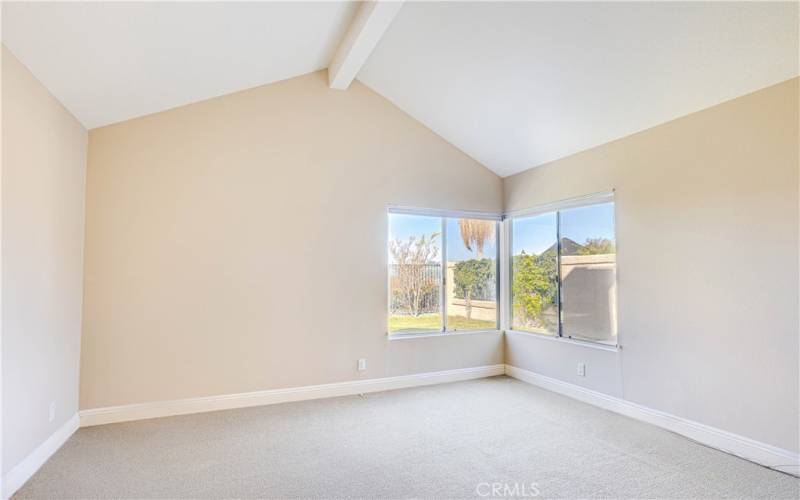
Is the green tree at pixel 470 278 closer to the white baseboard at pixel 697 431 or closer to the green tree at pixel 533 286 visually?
the green tree at pixel 533 286

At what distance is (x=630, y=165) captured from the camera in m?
3.55

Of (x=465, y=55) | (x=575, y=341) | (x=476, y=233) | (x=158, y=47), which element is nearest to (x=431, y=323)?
(x=476, y=233)

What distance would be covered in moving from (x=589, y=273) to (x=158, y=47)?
12.9 ft

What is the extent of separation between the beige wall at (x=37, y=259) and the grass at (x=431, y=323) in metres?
2.73

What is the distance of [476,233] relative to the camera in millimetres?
4910

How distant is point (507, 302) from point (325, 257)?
2.27 meters

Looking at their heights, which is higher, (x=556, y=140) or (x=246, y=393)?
(x=556, y=140)

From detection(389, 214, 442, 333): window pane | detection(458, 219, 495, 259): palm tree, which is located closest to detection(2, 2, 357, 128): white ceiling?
detection(389, 214, 442, 333): window pane

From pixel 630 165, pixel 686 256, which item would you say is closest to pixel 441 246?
pixel 630 165

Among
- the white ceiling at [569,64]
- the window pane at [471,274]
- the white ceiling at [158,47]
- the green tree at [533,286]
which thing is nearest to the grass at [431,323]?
the window pane at [471,274]

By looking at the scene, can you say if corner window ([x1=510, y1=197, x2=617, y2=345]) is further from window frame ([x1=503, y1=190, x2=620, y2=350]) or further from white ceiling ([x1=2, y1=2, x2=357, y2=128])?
white ceiling ([x1=2, y1=2, x2=357, y2=128])

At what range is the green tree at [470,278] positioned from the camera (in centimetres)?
479

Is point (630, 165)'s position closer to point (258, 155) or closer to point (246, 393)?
point (258, 155)

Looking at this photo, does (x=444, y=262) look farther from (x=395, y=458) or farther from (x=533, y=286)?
(x=395, y=458)
